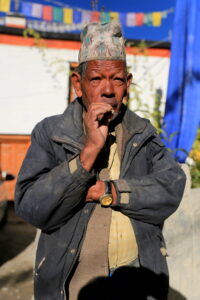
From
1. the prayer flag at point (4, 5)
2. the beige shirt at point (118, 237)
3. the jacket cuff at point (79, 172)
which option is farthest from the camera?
the prayer flag at point (4, 5)

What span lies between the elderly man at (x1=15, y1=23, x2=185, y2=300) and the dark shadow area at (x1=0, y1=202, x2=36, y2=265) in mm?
3613

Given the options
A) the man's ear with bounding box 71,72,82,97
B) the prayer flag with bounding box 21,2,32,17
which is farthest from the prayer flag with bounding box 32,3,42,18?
the man's ear with bounding box 71,72,82,97

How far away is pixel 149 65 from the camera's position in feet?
31.2

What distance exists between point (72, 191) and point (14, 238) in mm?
4913

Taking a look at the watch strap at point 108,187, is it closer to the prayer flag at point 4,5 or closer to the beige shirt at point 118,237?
the beige shirt at point 118,237

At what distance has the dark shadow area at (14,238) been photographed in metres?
5.30

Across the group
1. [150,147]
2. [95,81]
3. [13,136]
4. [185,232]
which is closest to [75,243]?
[150,147]

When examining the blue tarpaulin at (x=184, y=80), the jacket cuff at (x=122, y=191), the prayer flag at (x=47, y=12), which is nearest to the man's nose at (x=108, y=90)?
the jacket cuff at (x=122, y=191)

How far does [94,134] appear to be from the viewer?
1.52 meters

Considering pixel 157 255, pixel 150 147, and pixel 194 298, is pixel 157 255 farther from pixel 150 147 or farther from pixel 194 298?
pixel 194 298

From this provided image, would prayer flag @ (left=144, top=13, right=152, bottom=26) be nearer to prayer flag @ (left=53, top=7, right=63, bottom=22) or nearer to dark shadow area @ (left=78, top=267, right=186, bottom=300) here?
prayer flag @ (left=53, top=7, right=63, bottom=22)

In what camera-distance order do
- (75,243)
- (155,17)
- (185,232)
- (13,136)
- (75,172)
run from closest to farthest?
(75,172) → (75,243) → (185,232) → (13,136) → (155,17)

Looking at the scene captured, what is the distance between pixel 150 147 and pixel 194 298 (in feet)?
7.51

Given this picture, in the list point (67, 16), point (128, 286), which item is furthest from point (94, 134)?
point (67, 16)
